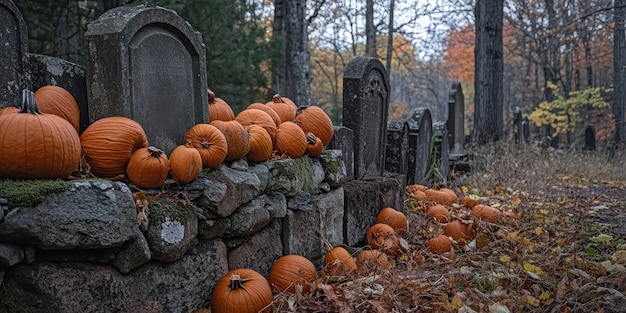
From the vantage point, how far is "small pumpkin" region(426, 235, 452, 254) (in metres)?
4.33

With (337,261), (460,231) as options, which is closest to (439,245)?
(460,231)

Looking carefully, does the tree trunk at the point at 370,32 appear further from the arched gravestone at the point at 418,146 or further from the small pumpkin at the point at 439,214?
the small pumpkin at the point at 439,214

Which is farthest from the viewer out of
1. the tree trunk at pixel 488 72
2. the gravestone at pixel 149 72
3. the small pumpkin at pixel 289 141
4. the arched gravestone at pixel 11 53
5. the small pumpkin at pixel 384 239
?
the tree trunk at pixel 488 72

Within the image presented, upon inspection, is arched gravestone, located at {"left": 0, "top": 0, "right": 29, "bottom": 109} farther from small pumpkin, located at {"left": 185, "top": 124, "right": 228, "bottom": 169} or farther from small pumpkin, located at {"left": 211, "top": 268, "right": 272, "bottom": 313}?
A: small pumpkin, located at {"left": 211, "top": 268, "right": 272, "bottom": 313}

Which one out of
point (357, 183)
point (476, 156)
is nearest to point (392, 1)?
point (476, 156)

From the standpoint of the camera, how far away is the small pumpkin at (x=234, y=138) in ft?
10.7

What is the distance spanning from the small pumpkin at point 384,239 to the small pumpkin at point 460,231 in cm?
58

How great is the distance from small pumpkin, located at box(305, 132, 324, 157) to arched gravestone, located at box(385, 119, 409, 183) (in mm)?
2429

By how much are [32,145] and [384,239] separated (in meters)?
3.00

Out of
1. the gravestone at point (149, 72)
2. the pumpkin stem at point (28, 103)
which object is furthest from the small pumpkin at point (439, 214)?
the pumpkin stem at point (28, 103)

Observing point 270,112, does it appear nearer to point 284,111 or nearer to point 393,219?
point 284,111

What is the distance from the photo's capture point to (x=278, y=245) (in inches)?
143

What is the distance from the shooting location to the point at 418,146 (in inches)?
269

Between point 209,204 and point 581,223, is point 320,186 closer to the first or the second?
point 209,204
